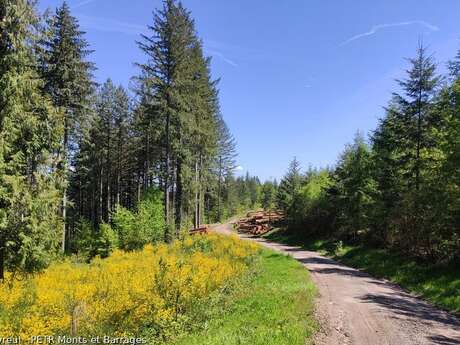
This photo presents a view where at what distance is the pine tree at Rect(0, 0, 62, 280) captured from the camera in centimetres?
1246

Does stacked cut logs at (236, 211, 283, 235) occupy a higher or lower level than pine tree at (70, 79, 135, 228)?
lower

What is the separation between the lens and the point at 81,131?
85.0ft

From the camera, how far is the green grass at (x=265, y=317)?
26.7 ft

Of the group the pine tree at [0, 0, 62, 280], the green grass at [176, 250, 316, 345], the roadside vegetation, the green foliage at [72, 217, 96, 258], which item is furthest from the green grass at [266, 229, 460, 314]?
the green foliage at [72, 217, 96, 258]

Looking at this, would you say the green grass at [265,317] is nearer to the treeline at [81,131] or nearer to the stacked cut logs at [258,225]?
the treeline at [81,131]

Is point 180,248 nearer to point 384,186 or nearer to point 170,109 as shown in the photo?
point 170,109

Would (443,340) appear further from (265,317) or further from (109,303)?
(109,303)

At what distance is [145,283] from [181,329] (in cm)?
183

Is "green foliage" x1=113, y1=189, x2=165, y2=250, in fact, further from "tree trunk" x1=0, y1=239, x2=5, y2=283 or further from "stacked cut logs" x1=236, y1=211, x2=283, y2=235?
"stacked cut logs" x1=236, y1=211, x2=283, y2=235

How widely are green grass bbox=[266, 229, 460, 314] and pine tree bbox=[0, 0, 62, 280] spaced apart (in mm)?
14775

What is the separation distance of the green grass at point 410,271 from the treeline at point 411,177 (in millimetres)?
809

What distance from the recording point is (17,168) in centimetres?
1452

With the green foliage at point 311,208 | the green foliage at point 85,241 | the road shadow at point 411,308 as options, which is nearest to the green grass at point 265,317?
the road shadow at point 411,308

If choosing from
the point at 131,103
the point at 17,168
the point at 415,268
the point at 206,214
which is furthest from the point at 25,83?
the point at 206,214
